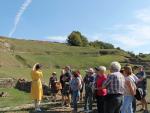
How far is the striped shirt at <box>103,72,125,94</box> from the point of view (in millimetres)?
14156

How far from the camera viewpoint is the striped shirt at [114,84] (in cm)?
1416

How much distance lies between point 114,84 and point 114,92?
254 millimetres

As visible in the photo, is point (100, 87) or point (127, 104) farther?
point (100, 87)

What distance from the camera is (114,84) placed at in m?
14.2

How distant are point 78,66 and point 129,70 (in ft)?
179

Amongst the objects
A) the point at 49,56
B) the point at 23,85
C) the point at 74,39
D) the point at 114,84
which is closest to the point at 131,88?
the point at 114,84

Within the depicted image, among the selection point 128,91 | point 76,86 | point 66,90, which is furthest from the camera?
point 66,90

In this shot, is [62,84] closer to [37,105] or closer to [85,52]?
[37,105]

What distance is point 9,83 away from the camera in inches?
1409

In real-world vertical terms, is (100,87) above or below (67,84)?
below

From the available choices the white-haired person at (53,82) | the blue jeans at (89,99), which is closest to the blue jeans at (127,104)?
the blue jeans at (89,99)

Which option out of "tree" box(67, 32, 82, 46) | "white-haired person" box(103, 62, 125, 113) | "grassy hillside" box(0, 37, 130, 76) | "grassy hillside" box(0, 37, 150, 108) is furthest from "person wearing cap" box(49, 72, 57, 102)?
"tree" box(67, 32, 82, 46)

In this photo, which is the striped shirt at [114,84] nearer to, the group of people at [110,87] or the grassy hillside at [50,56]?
the group of people at [110,87]

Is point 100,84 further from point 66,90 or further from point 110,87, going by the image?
point 66,90
